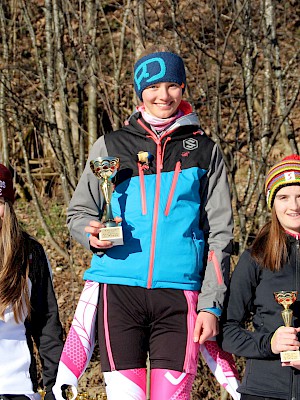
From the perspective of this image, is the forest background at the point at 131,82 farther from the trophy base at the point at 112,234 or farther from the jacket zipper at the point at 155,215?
the trophy base at the point at 112,234

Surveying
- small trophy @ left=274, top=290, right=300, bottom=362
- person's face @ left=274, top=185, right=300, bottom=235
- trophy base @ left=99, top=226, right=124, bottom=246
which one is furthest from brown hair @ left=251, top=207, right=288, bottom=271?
trophy base @ left=99, top=226, right=124, bottom=246

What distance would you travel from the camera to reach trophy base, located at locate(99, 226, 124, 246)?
13.4 feet

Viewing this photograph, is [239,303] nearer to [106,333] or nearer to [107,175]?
→ [106,333]

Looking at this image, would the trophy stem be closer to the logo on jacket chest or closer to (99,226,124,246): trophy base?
(99,226,124,246): trophy base

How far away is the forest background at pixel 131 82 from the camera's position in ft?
23.1

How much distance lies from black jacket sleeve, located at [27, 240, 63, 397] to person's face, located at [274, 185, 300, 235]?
1331 millimetres

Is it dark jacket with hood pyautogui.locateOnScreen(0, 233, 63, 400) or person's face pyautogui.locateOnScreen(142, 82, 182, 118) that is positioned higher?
person's face pyautogui.locateOnScreen(142, 82, 182, 118)

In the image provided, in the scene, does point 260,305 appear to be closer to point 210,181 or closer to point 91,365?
point 210,181

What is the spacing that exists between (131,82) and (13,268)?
370 cm

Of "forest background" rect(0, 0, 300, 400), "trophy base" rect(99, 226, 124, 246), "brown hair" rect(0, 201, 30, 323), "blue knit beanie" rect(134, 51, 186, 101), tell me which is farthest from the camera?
"forest background" rect(0, 0, 300, 400)

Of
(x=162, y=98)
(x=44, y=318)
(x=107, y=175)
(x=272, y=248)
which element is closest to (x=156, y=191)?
(x=107, y=175)

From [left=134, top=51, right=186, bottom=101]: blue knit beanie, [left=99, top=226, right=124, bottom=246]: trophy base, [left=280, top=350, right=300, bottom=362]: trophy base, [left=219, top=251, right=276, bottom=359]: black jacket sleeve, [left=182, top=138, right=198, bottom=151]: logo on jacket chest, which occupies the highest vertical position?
[left=134, top=51, right=186, bottom=101]: blue knit beanie

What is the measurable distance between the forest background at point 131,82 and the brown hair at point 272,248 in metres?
2.73

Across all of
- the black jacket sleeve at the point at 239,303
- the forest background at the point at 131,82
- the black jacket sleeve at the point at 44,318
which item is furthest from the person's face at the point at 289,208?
the forest background at the point at 131,82
